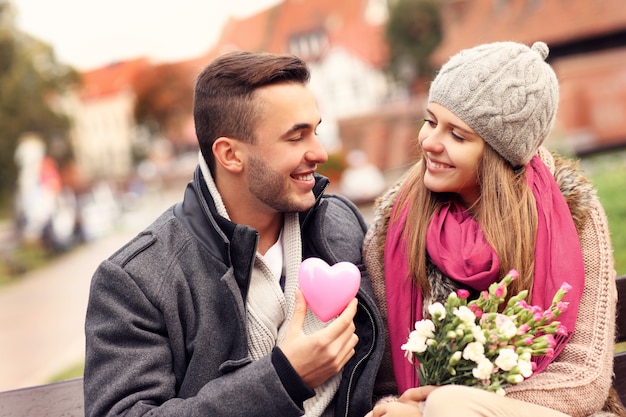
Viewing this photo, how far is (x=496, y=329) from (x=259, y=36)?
44.3ft

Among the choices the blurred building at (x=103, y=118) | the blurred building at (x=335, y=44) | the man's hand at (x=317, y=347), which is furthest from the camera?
the blurred building at (x=335, y=44)

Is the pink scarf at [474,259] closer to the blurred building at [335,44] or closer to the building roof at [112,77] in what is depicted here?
the blurred building at [335,44]

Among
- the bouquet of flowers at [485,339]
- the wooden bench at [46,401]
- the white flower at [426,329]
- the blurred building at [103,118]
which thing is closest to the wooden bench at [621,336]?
the bouquet of flowers at [485,339]

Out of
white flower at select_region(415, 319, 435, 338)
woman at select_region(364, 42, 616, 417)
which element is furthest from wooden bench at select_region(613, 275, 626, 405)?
white flower at select_region(415, 319, 435, 338)

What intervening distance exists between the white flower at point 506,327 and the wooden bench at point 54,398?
3.33ft

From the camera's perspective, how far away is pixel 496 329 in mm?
1970

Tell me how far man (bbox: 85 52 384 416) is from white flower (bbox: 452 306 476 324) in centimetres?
34

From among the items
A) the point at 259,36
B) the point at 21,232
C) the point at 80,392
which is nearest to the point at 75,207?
the point at 21,232

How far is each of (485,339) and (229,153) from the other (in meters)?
0.95

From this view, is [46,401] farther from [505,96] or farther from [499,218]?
[505,96]

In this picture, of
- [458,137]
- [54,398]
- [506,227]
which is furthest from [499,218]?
[54,398]

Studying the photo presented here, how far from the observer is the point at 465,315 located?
197cm

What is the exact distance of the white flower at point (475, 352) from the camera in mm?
1934

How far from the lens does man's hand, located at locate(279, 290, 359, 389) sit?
2137 millimetres
